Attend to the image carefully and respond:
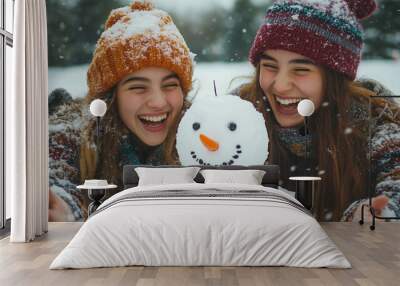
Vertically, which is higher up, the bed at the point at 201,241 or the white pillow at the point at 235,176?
the white pillow at the point at 235,176

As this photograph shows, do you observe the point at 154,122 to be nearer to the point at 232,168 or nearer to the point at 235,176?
the point at 232,168

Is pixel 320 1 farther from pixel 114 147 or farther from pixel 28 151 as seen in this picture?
pixel 28 151

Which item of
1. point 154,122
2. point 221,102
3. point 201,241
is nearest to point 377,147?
point 221,102

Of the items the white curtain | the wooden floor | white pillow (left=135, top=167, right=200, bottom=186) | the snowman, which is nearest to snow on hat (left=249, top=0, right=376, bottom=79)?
the snowman

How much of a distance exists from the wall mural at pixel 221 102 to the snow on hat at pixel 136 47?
0.01 metres

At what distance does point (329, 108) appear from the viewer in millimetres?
7469

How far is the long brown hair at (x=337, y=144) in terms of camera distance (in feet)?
24.5

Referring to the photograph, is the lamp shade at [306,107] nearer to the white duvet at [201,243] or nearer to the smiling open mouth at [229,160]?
the smiling open mouth at [229,160]

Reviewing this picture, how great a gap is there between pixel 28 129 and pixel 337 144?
3897 millimetres

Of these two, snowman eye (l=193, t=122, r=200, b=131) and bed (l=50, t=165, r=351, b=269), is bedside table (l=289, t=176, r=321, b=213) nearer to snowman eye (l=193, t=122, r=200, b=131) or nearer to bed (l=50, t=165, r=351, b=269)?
snowman eye (l=193, t=122, r=200, b=131)

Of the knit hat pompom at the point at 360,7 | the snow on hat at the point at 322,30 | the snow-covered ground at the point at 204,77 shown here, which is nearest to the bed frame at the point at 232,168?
the snow-covered ground at the point at 204,77

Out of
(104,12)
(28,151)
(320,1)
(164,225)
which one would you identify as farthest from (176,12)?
(164,225)

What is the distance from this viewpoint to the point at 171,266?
4.59 m

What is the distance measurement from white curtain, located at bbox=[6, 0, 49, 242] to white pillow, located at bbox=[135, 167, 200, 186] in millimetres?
1175
